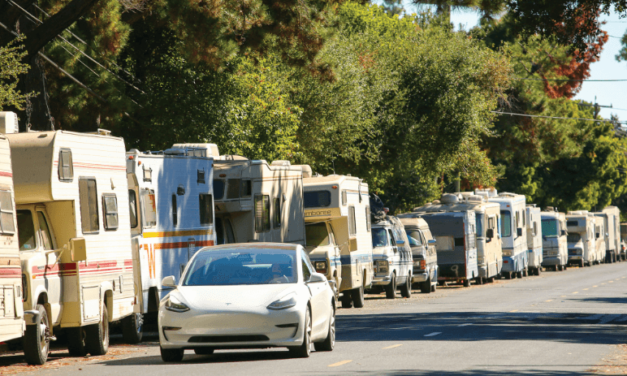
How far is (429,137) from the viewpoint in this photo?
4088cm

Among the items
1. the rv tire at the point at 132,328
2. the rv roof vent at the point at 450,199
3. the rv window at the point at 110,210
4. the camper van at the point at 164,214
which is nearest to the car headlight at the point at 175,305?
the rv window at the point at 110,210

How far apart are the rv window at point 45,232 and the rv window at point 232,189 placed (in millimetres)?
8133

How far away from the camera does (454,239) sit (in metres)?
37.0

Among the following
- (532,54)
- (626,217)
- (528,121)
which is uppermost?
(532,54)

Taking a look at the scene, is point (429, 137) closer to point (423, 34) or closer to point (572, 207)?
point (423, 34)

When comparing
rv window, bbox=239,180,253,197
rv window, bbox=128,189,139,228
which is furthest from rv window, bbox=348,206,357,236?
rv window, bbox=128,189,139,228

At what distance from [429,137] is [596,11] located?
63.6ft

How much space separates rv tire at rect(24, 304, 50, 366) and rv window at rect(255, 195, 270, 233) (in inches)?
356

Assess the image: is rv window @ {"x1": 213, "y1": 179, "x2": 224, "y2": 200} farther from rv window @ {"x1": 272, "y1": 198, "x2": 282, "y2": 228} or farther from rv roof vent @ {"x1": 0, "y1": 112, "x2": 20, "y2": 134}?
rv roof vent @ {"x1": 0, "y1": 112, "x2": 20, "y2": 134}

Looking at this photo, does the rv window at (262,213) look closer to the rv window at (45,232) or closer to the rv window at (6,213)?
the rv window at (45,232)

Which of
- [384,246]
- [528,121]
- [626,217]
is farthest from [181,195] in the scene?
[626,217]

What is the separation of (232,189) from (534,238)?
3005cm

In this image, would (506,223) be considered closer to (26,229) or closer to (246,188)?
(246,188)

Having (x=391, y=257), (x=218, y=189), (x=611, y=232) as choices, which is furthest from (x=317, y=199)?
(x=611, y=232)
